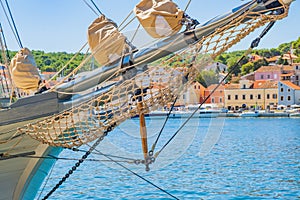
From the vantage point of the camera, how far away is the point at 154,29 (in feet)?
12.3

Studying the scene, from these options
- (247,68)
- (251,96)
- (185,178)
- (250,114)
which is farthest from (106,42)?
(247,68)

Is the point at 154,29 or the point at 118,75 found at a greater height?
the point at 154,29

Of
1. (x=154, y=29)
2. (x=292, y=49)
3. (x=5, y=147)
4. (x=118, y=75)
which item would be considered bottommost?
(x=5, y=147)

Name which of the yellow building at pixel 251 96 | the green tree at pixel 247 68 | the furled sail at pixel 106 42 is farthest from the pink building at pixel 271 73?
the furled sail at pixel 106 42

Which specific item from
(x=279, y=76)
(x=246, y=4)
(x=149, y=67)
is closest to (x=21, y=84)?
(x=149, y=67)

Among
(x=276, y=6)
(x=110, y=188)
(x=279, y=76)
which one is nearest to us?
(x=276, y=6)

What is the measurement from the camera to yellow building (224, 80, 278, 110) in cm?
6028

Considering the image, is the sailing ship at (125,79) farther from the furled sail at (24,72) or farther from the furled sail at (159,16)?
the furled sail at (24,72)

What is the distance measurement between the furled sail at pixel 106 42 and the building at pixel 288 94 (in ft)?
190

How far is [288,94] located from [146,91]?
58504 mm

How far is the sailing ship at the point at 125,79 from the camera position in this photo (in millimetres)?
3631

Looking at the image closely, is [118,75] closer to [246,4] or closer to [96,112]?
[96,112]

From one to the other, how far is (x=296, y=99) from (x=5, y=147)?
59.5 m

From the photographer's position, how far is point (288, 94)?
59.8 metres
